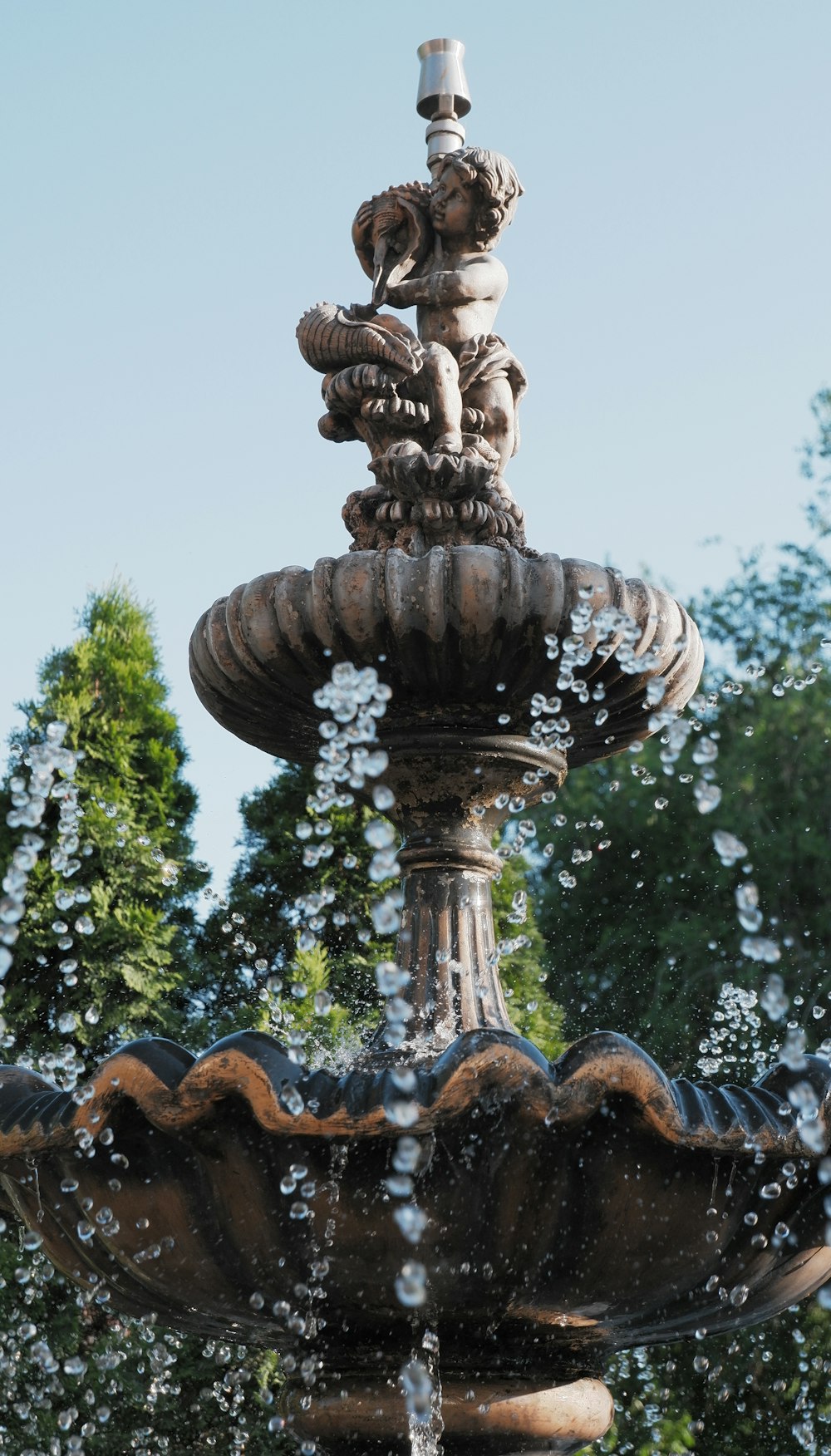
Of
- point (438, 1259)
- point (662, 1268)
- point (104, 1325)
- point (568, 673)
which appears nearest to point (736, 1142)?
point (662, 1268)

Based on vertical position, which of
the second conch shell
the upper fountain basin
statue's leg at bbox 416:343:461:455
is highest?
the second conch shell

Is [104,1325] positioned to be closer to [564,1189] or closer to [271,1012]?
[271,1012]

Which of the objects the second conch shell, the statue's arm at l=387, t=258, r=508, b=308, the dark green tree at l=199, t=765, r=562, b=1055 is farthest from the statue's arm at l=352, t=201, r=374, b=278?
the dark green tree at l=199, t=765, r=562, b=1055

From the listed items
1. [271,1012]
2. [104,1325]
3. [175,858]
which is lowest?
[104,1325]

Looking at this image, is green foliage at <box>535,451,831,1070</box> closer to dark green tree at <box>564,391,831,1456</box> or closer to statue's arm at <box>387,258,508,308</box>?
dark green tree at <box>564,391,831,1456</box>

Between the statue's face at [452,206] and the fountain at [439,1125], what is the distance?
0.68m

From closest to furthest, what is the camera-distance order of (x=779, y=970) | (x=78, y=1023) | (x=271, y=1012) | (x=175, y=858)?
(x=271, y=1012)
(x=78, y=1023)
(x=175, y=858)
(x=779, y=970)

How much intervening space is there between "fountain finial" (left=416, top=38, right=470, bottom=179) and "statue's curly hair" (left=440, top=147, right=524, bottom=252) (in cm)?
26

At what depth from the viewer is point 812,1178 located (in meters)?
2.66

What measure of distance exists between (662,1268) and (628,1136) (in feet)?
1.18

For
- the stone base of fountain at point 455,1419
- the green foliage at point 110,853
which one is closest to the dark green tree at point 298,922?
the green foliage at point 110,853

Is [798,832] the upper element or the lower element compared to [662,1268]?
upper

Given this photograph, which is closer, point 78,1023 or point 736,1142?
point 736,1142

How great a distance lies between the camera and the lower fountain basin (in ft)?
7.93
